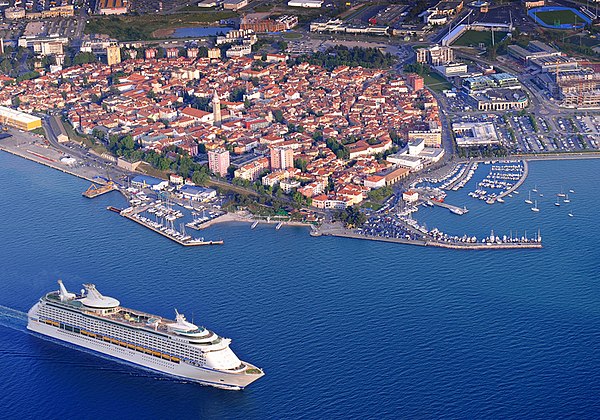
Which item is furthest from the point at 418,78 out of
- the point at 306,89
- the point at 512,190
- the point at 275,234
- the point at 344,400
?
the point at 344,400

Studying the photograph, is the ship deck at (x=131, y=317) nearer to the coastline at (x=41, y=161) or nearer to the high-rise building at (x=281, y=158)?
the coastline at (x=41, y=161)

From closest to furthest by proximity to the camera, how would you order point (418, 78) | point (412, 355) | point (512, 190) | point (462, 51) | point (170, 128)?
point (412, 355) < point (512, 190) < point (170, 128) < point (418, 78) < point (462, 51)

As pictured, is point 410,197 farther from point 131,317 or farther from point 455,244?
point 131,317

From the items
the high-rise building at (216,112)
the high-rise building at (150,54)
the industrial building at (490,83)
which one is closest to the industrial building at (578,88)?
the industrial building at (490,83)

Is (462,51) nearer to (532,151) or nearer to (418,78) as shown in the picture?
(418,78)

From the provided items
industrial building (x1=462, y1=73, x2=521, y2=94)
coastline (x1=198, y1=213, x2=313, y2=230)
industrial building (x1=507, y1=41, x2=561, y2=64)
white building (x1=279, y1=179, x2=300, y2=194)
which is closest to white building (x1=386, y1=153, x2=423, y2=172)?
white building (x1=279, y1=179, x2=300, y2=194)

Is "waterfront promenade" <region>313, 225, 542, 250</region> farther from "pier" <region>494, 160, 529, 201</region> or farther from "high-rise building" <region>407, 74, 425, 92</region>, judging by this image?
"high-rise building" <region>407, 74, 425, 92</region>
